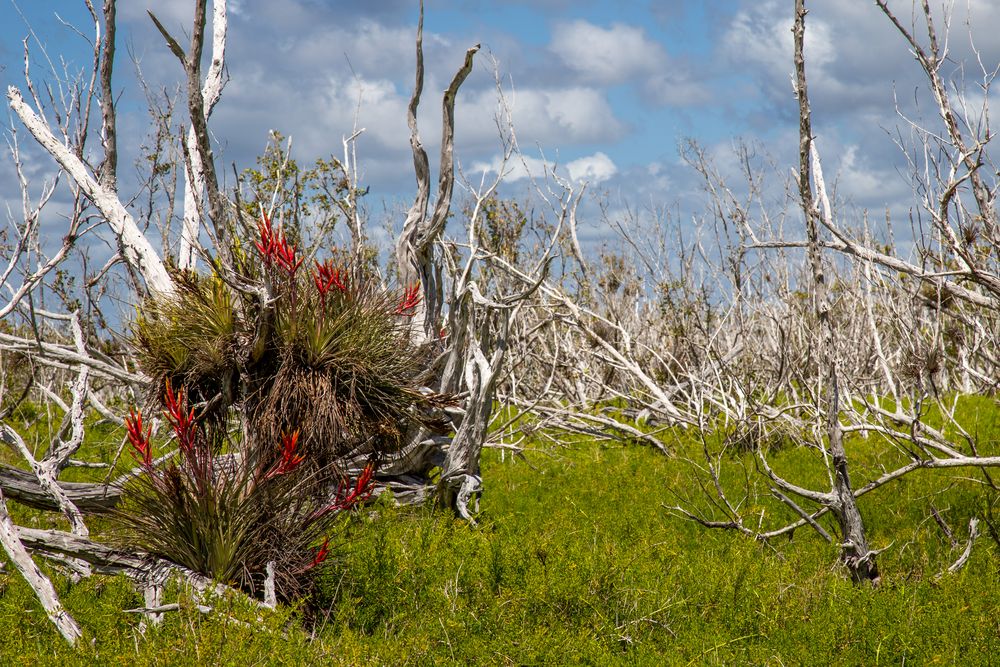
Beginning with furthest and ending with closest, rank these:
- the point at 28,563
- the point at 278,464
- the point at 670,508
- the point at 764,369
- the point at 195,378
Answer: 1. the point at 764,369
2. the point at 670,508
3. the point at 195,378
4. the point at 278,464
5. the point at 28,563

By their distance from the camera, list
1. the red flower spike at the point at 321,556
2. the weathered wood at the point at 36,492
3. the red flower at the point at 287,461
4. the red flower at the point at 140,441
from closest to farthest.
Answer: the red flower at the point at 140,441, the red flower spike at the point at 321,556, the red flower at the point at 287,461, the weathered wood at the point at 36,492

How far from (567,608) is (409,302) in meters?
2.82

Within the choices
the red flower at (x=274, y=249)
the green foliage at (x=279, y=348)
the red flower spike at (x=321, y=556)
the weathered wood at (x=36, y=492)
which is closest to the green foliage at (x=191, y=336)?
the green foliage at (x=279, y=348)

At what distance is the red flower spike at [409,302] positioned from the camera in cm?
701

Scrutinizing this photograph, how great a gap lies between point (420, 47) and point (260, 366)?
10.9 ft

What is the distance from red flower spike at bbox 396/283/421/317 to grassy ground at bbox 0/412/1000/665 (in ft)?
5.07

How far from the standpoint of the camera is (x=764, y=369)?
1396 centimetres

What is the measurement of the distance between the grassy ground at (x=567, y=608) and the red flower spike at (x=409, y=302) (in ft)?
5.07

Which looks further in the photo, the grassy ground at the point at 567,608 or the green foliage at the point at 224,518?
the green foliage at the point at 224,518

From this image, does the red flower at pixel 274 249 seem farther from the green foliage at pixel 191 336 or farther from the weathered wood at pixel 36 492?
the weathered wood at pixel 36 492

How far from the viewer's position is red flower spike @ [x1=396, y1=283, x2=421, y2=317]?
701 centimetres

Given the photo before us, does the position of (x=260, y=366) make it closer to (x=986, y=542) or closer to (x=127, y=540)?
(x=127, y=540)

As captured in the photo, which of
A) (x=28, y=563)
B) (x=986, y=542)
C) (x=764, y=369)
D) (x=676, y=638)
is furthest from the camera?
(x=764, y=369)

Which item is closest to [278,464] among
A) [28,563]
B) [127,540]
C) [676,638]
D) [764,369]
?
[127,540]
